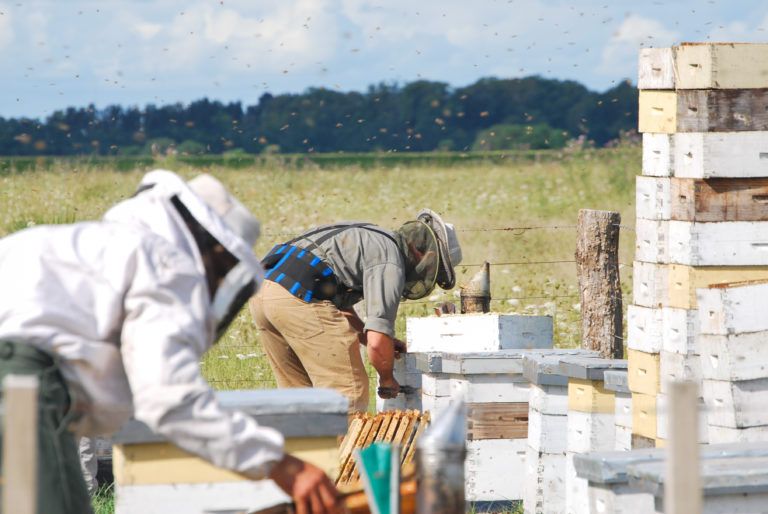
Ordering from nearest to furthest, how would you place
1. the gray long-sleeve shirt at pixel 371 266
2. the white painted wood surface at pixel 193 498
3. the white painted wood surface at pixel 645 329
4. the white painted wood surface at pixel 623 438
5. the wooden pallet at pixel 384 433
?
the white painted wood surface at pixel 193 498
the white painted wood surface at pixel 645 329
the white painted wood surface at pixel 623 438
the wooden pallet at pixel 384 433
the gray long-sleeve shirt at pixel 371 266

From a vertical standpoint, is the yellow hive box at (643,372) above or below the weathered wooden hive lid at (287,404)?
below

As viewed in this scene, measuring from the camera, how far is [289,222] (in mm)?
14633

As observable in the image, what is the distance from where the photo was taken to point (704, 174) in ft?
13.3

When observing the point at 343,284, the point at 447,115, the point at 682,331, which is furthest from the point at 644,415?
the point at 447,115

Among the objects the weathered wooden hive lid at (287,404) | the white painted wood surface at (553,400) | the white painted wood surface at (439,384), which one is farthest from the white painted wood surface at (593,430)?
the weathered wooden hive lid at (287,404)

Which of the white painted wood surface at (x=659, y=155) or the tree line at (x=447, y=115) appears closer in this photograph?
the white painted wood surface at (x=659, y=155)

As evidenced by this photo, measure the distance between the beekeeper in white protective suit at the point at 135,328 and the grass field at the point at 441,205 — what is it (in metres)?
5.29

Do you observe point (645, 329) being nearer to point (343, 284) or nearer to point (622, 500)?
point (622, 500)

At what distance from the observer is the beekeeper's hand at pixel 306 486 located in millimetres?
2287

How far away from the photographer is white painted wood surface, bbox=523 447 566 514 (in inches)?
192

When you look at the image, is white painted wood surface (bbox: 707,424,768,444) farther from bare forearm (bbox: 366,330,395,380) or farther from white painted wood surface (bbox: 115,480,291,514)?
bare forearm (bbox: 366,330,395,380)

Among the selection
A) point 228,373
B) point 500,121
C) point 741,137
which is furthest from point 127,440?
point 500,121

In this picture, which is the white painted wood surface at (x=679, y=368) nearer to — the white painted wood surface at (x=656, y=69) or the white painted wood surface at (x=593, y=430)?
the white painted wood surface at (x=593, y=430)

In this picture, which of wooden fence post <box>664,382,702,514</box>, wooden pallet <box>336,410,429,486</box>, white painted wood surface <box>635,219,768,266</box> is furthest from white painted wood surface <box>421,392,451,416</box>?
wooden fence post <box>664,382,702,514</box>
